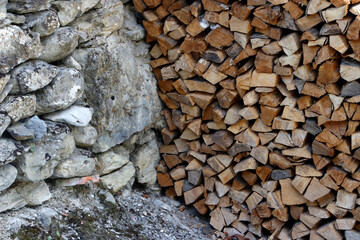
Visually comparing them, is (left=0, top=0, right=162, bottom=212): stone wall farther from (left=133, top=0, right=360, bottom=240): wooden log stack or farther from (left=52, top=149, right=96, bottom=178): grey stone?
Result: (left=133, top=0, right=360, bottom=240): wooden log stack

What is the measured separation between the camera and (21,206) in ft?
8.25

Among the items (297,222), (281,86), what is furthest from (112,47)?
(297,222)

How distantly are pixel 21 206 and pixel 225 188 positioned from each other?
1325 mm

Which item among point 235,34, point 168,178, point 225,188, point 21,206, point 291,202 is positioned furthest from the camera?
point 168,178

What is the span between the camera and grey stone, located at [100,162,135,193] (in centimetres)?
299

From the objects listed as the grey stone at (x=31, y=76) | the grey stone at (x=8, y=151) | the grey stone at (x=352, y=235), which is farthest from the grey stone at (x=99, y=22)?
the grey stone at (x=352, y=235)

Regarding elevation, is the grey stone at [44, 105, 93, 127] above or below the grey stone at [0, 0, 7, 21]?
below

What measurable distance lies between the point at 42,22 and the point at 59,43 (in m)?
0.16

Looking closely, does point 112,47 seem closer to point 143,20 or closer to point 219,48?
point 143,20

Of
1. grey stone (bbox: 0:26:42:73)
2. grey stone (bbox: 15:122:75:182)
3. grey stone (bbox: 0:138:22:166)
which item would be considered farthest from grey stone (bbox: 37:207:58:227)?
grey stone (bbox: 0:26:42:73)

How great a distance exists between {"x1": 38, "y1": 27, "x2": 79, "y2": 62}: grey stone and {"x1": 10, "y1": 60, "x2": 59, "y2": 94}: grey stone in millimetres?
71

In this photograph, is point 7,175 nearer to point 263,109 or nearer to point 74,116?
point 74,116

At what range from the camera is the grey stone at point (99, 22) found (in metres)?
2.67

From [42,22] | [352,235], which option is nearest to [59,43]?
[42,22]
